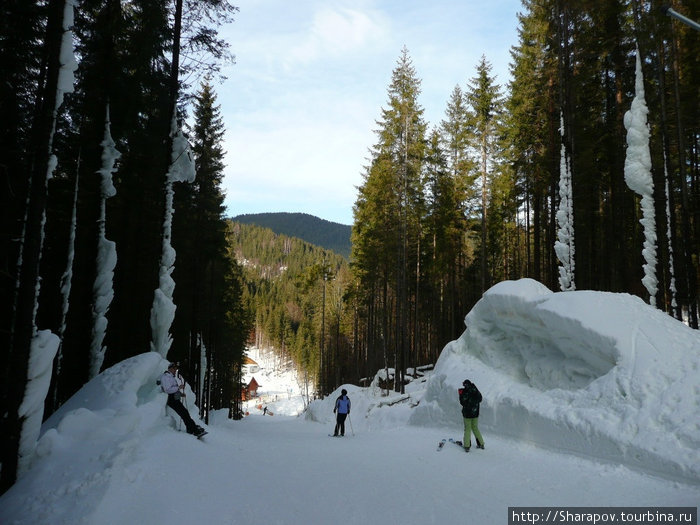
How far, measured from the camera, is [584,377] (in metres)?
9.92

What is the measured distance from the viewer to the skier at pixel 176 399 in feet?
29.8

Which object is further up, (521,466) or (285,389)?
(521,466)

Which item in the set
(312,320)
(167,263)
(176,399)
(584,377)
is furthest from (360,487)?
(312,320)

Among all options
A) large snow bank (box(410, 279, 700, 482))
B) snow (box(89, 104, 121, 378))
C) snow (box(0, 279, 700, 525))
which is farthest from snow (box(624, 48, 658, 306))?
snow (box(89, 104, 121, 378))

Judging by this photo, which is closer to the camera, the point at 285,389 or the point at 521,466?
the point at 521,466

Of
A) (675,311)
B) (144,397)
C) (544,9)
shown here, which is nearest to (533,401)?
(675,311)

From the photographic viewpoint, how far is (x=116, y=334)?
16.1m

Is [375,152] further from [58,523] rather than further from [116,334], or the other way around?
[58,523]

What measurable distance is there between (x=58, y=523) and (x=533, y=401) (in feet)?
32.6

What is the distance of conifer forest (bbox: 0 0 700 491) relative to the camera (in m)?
8.12

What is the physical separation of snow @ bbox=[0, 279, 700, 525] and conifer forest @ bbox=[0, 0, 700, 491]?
145 centimetres

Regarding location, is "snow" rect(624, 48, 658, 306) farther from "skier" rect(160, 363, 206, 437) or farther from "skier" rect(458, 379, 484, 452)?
"skier" rect(160, 363, 206, 437)

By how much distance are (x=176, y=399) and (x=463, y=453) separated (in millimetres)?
6953

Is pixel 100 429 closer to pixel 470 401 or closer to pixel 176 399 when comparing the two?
pixel 176 399
